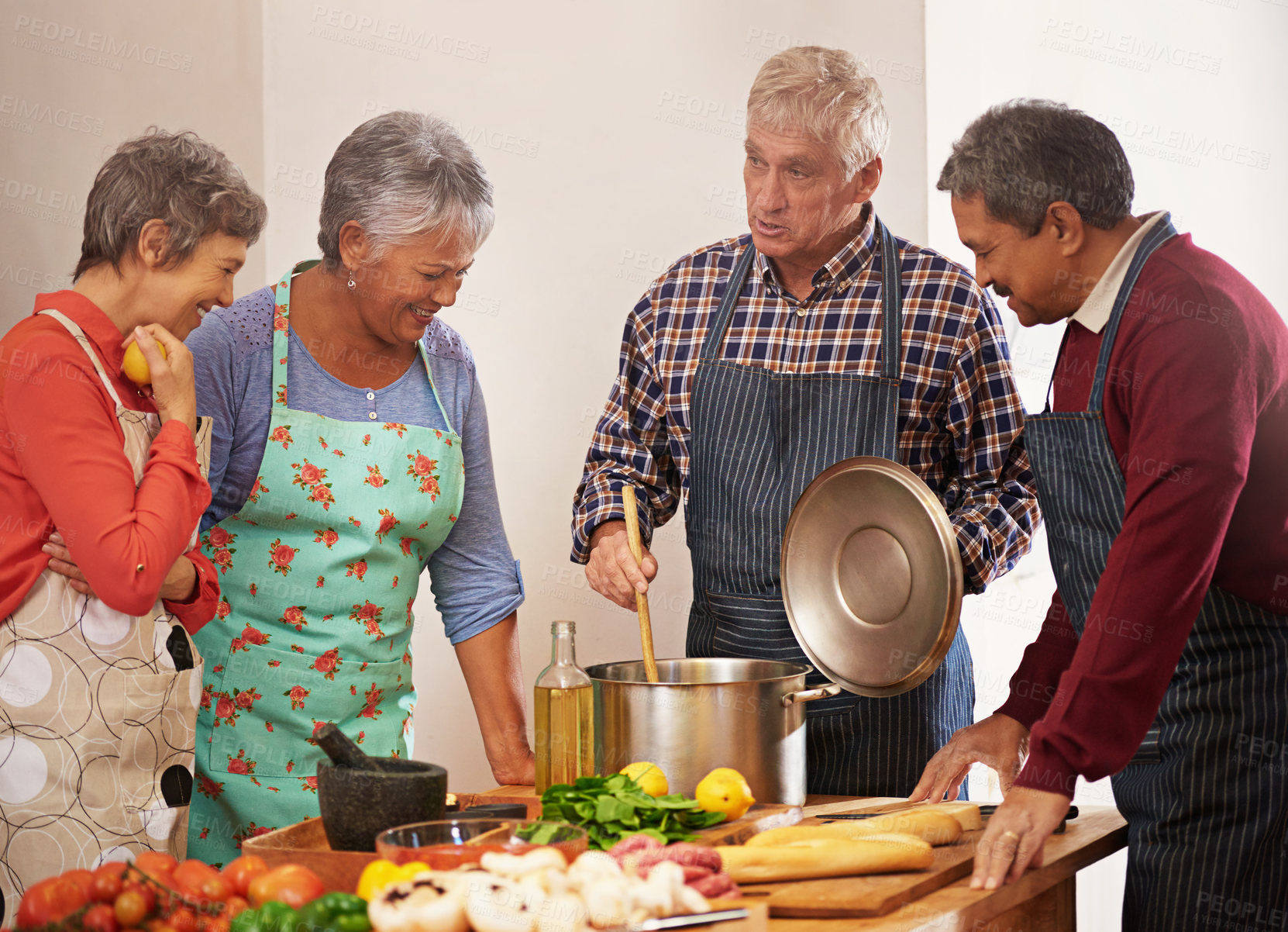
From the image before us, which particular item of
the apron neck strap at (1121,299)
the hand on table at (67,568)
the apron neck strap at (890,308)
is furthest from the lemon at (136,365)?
the apron neck strap at (1121,299)

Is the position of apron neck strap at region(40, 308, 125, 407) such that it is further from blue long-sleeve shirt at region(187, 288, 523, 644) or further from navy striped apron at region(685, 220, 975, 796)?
navy striped apron at region(685, 220, 975, 796)

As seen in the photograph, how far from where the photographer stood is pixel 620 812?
133cm

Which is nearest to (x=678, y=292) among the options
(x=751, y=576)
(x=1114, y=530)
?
(x=751, y=576)

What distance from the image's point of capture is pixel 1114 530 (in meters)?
1.61

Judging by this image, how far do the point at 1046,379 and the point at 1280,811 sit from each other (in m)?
1.72

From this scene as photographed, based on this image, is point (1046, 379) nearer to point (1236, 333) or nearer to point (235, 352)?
point (1236, 333)

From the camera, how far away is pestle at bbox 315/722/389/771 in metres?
1.25

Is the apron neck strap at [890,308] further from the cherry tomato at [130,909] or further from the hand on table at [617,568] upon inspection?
the cherry tomato at [130,909]

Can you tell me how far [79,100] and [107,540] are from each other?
1350mm

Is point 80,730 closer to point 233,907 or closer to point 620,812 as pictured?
point 233,907

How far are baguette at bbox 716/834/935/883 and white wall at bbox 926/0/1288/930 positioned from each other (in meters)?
1.62

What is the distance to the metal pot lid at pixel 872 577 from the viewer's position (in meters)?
1.65

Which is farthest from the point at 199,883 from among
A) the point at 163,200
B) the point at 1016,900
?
the point at 163,200

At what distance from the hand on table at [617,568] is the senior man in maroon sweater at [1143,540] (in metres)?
0.54
